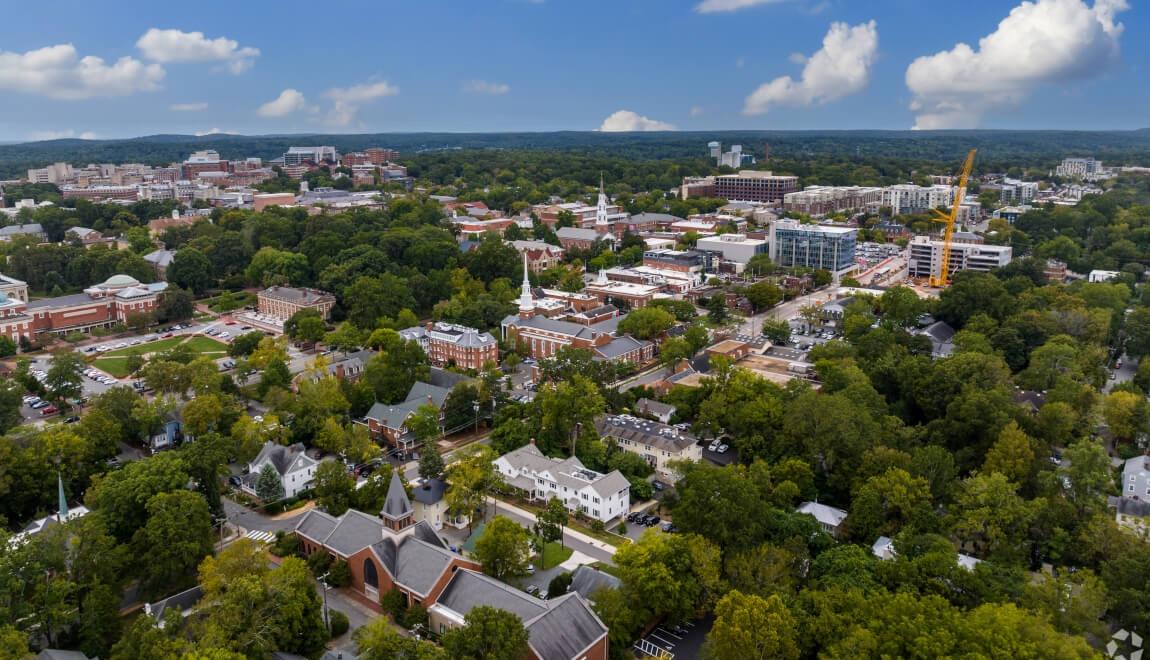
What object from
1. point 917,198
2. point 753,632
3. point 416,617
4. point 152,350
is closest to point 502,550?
point 416,617

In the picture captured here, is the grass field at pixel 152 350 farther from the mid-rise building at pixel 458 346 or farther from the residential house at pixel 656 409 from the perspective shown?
the residential house at pixel 656 409

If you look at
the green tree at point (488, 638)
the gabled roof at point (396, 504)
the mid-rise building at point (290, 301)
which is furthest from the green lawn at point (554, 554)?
the mid-rise building at point (290, 301)

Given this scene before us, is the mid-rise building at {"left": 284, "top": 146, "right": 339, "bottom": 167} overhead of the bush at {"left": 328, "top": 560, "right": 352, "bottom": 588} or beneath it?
overhead

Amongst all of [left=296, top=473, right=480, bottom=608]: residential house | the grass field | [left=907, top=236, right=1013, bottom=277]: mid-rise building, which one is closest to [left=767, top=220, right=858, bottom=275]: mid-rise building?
[left=907, top=236, right=1013, bottom=277]: mid-rise building

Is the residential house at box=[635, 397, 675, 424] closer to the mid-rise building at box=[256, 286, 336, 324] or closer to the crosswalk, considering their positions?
the crosswalk

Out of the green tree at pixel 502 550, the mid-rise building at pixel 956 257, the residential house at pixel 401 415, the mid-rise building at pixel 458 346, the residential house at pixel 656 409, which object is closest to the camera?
the green tree at pixel 502 550
